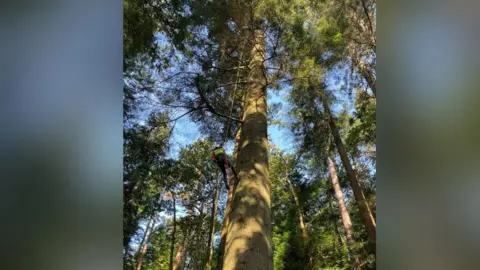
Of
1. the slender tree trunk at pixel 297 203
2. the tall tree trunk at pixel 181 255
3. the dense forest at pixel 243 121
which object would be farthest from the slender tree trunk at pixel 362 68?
the tall tree trunk at pixel 181 255

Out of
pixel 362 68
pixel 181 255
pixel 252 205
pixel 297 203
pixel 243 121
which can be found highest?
pixel 362 68

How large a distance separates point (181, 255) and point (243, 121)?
4201mm

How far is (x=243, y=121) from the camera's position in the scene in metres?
3.67

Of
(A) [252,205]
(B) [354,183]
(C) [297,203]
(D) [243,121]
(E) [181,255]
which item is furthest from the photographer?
(C) [297,203]

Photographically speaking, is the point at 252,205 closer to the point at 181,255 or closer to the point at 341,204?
the point at 341,204

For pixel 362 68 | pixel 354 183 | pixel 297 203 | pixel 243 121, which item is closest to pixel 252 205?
pixel 243 121

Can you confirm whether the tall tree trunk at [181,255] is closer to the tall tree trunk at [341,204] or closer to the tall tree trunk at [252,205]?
the tall tree trunk at [341,204]

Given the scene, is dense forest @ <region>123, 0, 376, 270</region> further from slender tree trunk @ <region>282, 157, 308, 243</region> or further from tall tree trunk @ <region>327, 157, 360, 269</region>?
slender tree trunk @ <region>282, 157, 308, 243</region>

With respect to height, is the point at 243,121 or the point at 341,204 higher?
the point at 243,121

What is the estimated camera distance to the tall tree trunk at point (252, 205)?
2.17 meters
